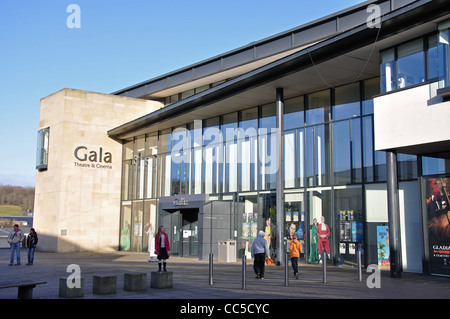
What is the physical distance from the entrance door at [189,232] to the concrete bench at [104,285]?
1699cm

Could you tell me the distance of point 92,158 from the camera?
35.0 metres

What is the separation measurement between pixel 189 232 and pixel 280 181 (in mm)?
8838

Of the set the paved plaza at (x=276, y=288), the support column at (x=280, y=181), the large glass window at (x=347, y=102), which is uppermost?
the large glass window at (x=347, y=102)

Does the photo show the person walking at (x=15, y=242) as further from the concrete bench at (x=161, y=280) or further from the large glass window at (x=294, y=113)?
the large glass window at (x=294, y=113)

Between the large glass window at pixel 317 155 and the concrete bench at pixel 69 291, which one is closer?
the concrete bench at pixel 69 291

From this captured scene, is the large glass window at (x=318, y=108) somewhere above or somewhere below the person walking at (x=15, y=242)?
above

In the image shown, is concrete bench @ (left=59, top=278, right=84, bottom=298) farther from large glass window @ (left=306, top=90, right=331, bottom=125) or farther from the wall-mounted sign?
the wall-mounted sign

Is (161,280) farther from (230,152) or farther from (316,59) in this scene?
(230,152)

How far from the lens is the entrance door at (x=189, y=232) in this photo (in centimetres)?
2909

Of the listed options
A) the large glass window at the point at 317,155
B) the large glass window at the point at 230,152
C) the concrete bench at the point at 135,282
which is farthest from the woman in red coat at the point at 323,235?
the concrete bench at the point at 135,282

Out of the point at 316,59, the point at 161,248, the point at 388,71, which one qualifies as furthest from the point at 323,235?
the point at 161,248

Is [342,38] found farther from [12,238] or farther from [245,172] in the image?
[12,238]
